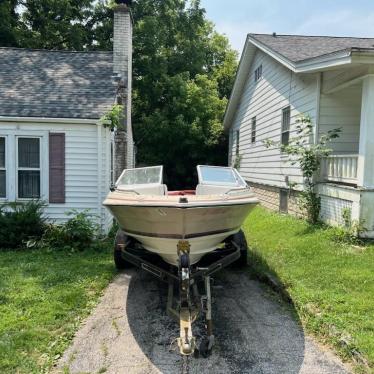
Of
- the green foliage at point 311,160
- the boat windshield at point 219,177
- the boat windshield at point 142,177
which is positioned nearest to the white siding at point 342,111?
the green foliage at point 311,160

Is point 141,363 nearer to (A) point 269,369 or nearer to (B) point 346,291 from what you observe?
(A) point 269,369

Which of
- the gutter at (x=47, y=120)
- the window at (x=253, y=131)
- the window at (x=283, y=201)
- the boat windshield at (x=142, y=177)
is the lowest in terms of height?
the window at (x=283, y=201)

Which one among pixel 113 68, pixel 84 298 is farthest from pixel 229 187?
pixel 113 68

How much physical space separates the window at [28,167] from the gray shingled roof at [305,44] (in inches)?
251

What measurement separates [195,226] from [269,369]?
1665 mm

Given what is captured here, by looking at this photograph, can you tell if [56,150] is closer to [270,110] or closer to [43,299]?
[43,299]

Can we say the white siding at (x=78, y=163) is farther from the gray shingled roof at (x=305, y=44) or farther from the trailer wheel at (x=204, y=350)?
the trailer wheel at (x=204, y=350)

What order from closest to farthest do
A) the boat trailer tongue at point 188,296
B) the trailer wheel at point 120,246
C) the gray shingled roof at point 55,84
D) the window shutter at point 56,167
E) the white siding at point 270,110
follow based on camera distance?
the boat trailer tongue at point 188,296, the trailer wheel at point 120,246, the window shutter at point 56,167, the gray shingled roof at point 55,84, the white siding at point 270,110

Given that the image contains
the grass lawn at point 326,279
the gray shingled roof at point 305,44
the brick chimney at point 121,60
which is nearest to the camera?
the grass lawn at point 326,279

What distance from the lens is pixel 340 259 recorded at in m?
6.37

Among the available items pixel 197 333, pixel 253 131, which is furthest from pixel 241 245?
pixel 253 131


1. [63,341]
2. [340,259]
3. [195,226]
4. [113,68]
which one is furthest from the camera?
[113,68]

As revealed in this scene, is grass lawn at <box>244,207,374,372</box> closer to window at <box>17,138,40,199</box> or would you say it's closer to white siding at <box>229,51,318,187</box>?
white siding at <box>229,51,318,187</box>

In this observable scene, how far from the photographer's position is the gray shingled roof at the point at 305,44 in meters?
10.3
